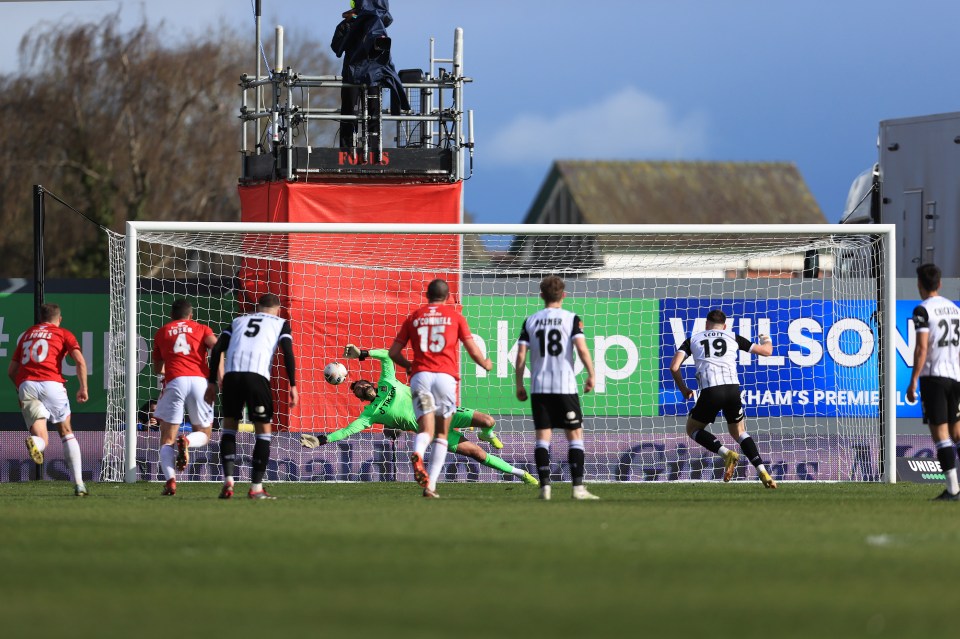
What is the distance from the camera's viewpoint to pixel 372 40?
19.8m

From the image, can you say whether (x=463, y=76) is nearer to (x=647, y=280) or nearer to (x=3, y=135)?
(x=647, y=280)

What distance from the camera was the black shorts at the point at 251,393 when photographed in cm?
1355

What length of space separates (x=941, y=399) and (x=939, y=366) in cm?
30

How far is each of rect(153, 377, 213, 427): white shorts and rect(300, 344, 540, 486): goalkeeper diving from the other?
1.13 meters

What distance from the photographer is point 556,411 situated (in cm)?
1346

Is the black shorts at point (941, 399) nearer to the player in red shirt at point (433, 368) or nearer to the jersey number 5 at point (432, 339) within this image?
the player in red shirt at point (433, 368)

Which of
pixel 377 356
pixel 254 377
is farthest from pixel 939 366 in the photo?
pixel 254 377

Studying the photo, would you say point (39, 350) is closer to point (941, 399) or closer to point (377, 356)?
point (377, 356)

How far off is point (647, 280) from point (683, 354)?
13.4 feet

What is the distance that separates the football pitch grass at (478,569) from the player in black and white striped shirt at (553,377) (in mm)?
835

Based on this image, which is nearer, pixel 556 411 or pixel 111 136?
pixel 556 411

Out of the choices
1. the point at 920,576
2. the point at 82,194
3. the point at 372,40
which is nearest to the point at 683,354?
the point at 372,40

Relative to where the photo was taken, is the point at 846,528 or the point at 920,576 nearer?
the point at 920,576

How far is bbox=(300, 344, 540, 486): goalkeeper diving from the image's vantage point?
1581cm
